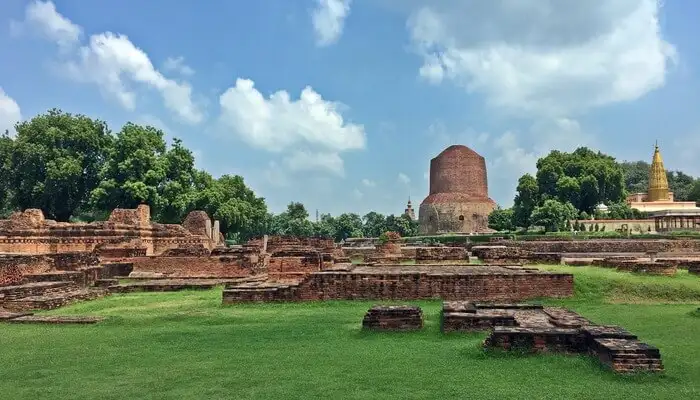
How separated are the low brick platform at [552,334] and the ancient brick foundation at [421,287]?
92.2 inches

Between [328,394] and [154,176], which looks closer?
[328,394]

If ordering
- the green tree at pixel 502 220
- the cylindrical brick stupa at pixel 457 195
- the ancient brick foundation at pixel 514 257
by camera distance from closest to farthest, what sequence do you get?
the ancient brick foundation at pixel 514 257 → the green tree at pixel 502 220 → the cylindrical brick stupa at pixel 457 195

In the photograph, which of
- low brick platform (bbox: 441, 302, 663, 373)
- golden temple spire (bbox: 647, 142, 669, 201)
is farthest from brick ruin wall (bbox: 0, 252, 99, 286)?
golden temple spire (bbox: 647, 142, 669, 201)

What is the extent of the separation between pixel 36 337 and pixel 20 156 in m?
26.1

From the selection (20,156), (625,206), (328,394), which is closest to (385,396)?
(328,394)

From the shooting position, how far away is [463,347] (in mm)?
6129

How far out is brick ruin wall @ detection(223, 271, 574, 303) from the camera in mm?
10250

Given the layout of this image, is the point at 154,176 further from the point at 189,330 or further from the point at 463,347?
the point at 463,347

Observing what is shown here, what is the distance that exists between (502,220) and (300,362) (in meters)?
45.4

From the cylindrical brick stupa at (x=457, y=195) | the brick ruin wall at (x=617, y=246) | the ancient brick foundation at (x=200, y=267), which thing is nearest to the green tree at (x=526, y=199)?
the cylindrical brick stupa at (x=457, y=195)

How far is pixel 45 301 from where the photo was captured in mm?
9852

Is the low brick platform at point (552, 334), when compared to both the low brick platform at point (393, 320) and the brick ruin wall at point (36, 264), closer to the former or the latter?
the low brick platform at point (393, 320)

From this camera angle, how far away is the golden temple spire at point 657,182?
185 ft

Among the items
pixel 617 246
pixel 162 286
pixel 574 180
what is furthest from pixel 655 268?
pixel 574 180
